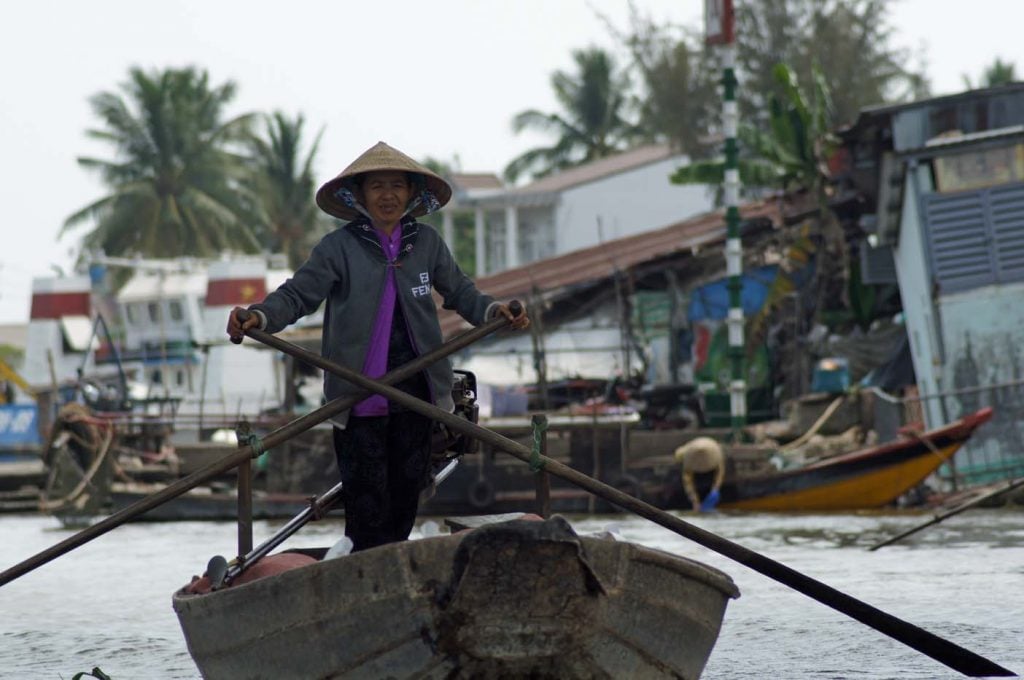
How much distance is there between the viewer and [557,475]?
16.4 ft

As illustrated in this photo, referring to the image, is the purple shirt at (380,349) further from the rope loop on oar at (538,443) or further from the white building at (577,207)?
the white building at (577,207)

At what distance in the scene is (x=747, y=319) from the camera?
24172mm

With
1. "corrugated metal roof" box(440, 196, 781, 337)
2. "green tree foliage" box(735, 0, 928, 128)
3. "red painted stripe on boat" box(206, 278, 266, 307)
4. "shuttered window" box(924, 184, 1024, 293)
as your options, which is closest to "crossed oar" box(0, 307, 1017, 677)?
"shuttered window" box(924, 184, 1024, 293)

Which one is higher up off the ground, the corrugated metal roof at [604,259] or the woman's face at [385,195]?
the corrugated metal roof at [604,259]

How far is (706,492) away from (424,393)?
12.4 meters

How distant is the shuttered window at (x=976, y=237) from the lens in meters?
17.2

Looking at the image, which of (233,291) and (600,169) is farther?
(600,169)

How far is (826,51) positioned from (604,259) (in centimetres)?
753

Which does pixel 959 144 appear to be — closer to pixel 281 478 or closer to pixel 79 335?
pixel 281 478

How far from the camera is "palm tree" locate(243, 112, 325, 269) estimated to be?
4591 centimetres

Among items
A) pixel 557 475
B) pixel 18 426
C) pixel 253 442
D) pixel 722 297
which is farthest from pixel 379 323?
pixel 18 426

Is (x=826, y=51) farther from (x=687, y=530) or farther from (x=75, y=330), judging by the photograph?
(x=687, y=530)

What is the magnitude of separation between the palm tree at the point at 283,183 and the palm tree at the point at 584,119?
19.5 feet

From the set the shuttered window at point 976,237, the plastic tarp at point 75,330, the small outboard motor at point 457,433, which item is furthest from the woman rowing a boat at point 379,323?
the plastic tarp at point 75,330
